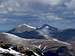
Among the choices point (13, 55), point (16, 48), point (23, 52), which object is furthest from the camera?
point (16, 48)

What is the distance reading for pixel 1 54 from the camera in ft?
193

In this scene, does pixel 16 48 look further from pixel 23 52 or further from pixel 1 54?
pixel 1 54

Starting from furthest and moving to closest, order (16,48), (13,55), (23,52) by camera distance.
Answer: (16,48) → (23,52) → (13,55)

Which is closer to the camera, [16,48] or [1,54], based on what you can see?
[1,54]

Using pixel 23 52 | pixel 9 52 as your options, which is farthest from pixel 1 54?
pixel 23 52

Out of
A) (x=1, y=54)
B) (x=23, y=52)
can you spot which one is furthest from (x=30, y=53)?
(x=1, y=54)

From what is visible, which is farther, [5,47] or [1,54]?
[5,47]

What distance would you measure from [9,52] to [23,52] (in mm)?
4832

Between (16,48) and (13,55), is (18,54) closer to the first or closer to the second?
(13,55)

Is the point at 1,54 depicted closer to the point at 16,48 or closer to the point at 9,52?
the point at 9,52

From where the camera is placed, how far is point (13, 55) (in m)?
58.3

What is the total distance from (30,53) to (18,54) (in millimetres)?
3482

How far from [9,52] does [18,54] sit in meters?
2.25

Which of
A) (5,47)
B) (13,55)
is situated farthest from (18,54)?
(5,47)
